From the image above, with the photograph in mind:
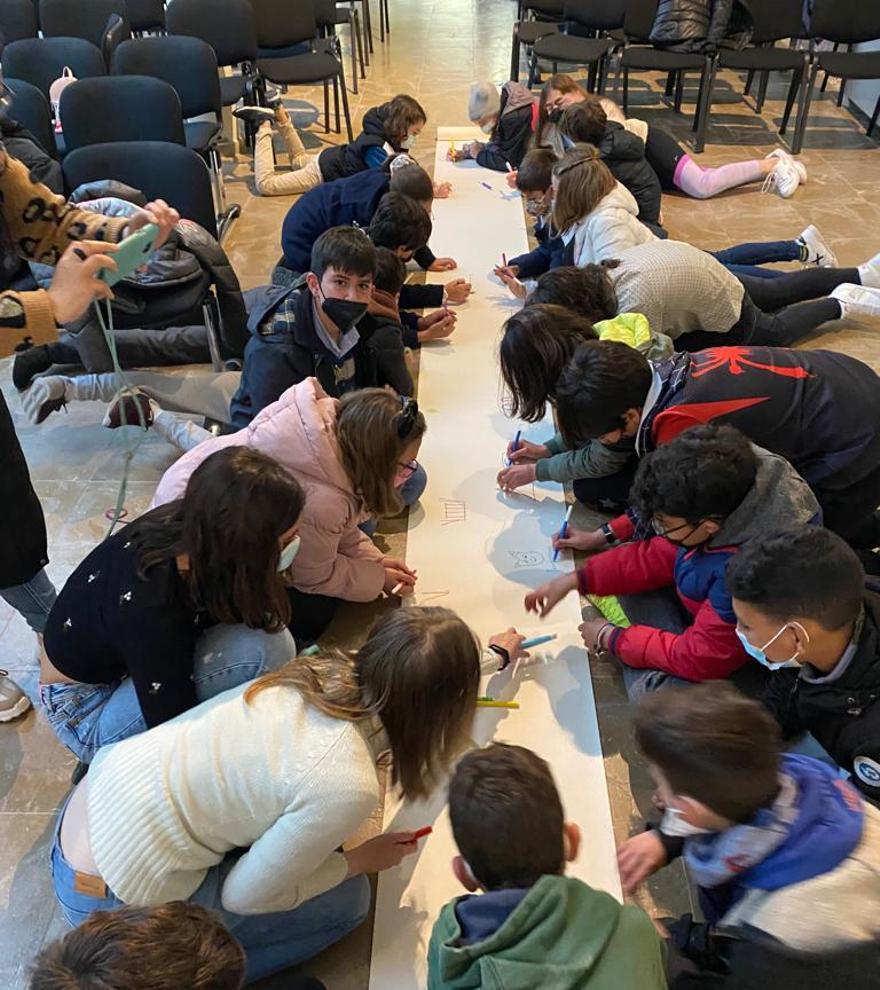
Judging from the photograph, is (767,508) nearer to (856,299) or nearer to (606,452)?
(606,452)

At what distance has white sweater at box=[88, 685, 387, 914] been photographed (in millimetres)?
1211

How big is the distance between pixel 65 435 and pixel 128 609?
1.63 m

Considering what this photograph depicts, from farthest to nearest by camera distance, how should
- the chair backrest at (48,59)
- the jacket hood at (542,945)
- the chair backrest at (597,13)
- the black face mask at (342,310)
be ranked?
the chair backrest at (597,13) → the chair backrest at (48,59) → the black face mask at (342,310) → the jacket hood at (542,945)

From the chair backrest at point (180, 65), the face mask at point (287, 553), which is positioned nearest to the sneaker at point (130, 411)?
the face mask at point (287, 553)

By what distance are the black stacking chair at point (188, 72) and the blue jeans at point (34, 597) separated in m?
2.55

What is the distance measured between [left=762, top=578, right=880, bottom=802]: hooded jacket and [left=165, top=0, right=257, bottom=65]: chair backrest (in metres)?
4.54

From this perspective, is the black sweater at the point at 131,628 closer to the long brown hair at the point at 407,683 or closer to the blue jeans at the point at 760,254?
the long brown hair at the point at 407,683

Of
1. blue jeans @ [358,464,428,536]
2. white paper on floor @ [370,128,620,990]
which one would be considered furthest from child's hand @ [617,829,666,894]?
blue jeans @ [358,464,428,536]

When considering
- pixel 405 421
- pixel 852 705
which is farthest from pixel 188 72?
pixel 852 705

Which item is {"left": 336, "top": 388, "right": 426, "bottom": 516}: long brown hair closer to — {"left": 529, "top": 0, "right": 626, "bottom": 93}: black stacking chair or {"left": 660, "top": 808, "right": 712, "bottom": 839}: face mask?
{"left": 660, "top": 808, "right": 712, "bottom": 839}: face mask

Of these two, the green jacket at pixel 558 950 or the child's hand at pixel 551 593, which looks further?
the child's hand at pixel 551 593

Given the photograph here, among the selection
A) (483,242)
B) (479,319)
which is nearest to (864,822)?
(479,319)

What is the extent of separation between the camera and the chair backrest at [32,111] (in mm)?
3385

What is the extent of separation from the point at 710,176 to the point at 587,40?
5.21 ft
